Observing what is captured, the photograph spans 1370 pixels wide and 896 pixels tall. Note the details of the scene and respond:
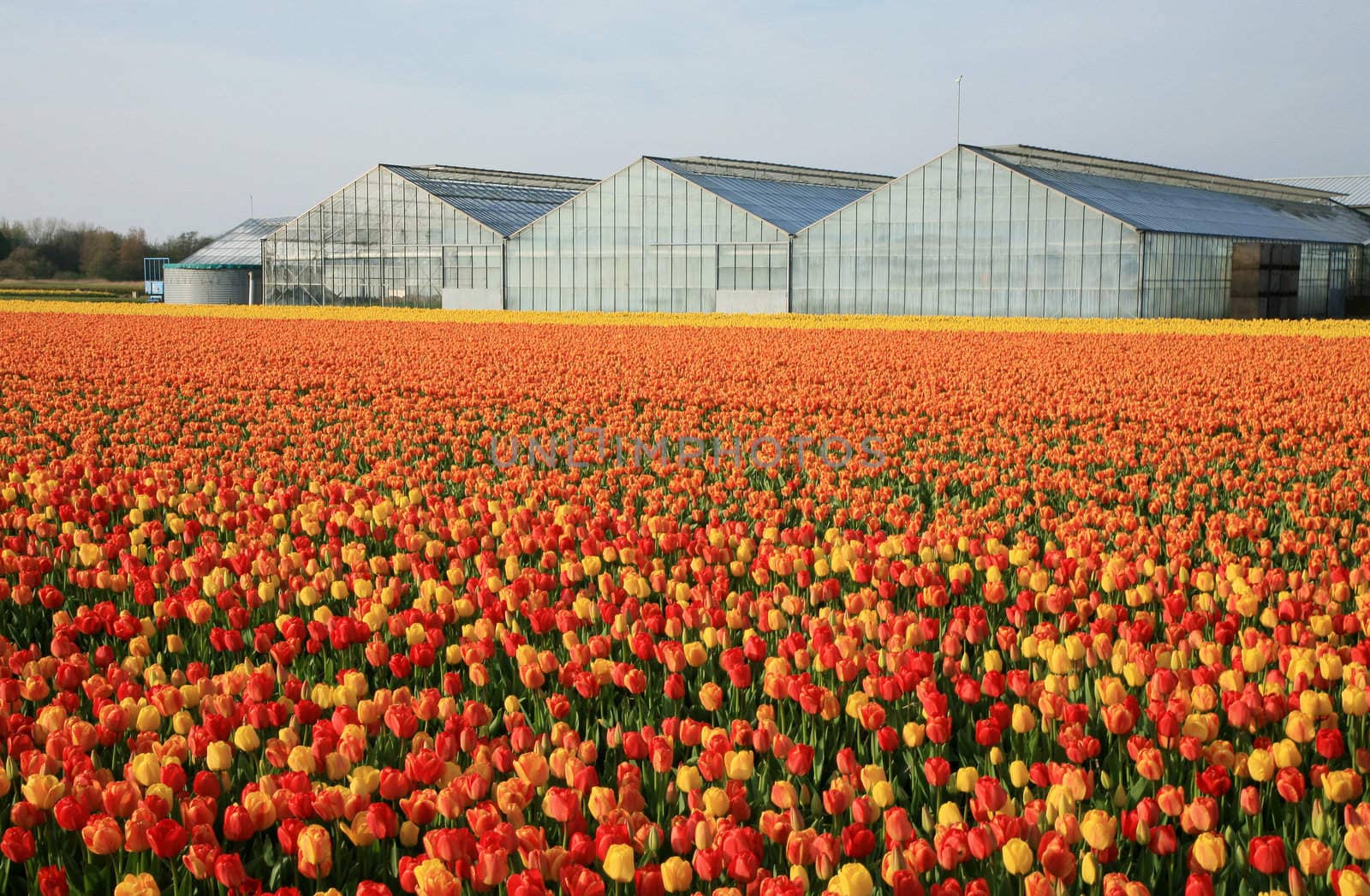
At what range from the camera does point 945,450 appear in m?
10.5

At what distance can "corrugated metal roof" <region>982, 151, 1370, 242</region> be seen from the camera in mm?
38844

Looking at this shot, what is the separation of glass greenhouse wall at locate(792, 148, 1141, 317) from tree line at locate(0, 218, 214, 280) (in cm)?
7038

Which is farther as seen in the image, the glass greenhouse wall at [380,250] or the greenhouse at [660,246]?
the glass greenhouse wall at [380,250]

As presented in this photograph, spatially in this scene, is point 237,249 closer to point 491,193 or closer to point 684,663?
point 491,193

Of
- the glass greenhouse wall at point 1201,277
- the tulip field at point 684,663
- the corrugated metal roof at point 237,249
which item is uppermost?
the corrugated metal roof at point 237,249

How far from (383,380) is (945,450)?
8.87 metres

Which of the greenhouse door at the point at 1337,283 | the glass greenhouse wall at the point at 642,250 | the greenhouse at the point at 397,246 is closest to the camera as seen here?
the glass greenhouse wall at the point at 642,250

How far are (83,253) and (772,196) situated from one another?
232ft

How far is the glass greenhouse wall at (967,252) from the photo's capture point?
122ft

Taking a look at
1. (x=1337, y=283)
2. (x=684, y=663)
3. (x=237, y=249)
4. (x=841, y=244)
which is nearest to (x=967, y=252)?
(x=841, y=244)

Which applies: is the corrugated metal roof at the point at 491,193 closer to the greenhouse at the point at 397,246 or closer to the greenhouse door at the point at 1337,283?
the greenhouse at the point at 397,246

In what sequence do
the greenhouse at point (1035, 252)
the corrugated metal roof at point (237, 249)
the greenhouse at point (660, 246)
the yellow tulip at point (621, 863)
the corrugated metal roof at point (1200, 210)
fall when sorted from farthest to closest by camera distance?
the corrugated metal roof at point (237, 249) < the greenhouse at point (660, 246) < the corrugated metal roof at point (1200, 210) < the greenhouse at point (1035, 252) < the yellow tulip at point (621, 863)

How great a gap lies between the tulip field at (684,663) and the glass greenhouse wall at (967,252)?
84.4 ft

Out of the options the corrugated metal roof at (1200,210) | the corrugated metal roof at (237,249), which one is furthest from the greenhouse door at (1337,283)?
the corrugated metal roof at (237,249)
